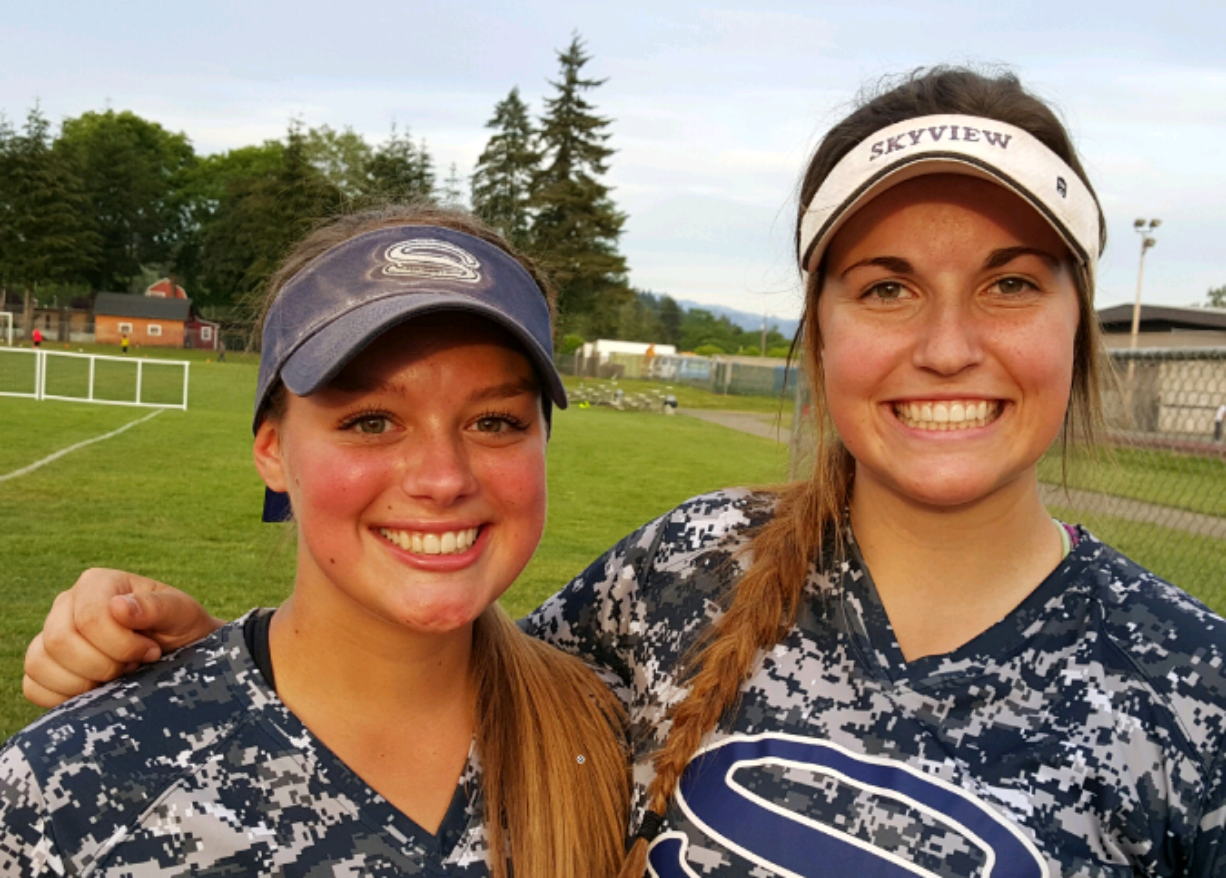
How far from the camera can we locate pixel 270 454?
211 centimetres

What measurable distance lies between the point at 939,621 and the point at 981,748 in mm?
288

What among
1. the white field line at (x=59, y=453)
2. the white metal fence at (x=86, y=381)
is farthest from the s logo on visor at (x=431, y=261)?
the white metal fence at (x=86, y=381)

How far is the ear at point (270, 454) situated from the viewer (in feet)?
6.80

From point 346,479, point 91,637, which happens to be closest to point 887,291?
point 346,479

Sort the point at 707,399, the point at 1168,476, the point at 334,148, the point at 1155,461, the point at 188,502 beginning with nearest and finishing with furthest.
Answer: the point at 1155,461
the point at 1168,476
the point at 188,502
the point at 707,399
the point at 334,148

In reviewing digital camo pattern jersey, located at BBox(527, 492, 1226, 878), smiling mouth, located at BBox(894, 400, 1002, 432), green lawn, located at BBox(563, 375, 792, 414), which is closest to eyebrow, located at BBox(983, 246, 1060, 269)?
smiling mouth, located at BBox(894, 400, 1002, 432)

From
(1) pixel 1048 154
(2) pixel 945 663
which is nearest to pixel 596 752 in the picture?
(2) pixel 945 663

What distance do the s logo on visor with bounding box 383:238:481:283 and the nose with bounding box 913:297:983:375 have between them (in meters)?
0.82

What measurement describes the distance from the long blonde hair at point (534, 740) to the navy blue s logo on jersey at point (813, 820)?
0.57 feet

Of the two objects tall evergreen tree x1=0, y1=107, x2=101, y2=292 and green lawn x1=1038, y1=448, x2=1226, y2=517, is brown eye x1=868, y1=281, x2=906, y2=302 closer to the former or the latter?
green lawn x1=1038, y1=448, x2=1226, y2=517

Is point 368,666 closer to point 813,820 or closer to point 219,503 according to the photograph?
point 813,820

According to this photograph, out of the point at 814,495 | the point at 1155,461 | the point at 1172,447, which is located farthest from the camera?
the point at 1155,461

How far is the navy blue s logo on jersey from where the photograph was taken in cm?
172

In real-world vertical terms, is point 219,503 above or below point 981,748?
below
